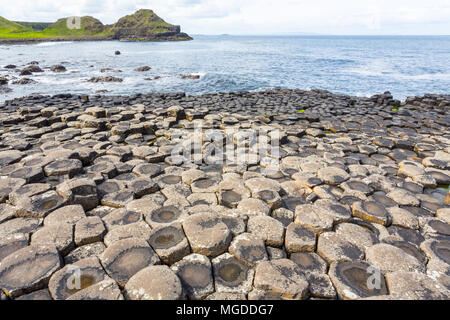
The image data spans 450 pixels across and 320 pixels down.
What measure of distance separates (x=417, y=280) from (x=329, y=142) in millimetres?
5496

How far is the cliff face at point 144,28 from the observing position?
117500 millimetres

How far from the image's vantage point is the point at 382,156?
23.0ft

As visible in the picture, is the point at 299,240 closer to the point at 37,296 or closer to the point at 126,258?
the point at 126,258

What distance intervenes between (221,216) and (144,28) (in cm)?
13795

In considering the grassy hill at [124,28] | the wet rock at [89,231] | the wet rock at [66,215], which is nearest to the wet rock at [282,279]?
the wet rock at [89,231]

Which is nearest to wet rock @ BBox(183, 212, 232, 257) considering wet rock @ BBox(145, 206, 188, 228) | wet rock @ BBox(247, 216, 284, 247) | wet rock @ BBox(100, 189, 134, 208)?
wet rock @ BBox(145, 206, 188, 228)

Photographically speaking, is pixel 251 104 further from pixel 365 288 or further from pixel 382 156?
pixel 365 288

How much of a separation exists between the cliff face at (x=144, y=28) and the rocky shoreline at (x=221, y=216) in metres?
127

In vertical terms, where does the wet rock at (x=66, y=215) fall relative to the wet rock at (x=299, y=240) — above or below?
above

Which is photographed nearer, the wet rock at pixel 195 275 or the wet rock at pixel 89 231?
the wet rock at pixel 195 275

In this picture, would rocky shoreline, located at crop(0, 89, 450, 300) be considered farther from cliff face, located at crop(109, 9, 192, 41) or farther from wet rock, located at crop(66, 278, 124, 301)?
cliff face, located at crop(109, 9, 192, 41)

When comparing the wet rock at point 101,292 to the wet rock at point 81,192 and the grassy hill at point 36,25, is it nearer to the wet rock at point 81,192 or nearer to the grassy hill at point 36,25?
the wet rock at point 81,192

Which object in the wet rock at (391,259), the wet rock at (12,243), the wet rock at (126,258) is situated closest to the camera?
the wet rock at (126,258)

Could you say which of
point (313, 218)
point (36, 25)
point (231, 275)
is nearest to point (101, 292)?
point (231, 275)
